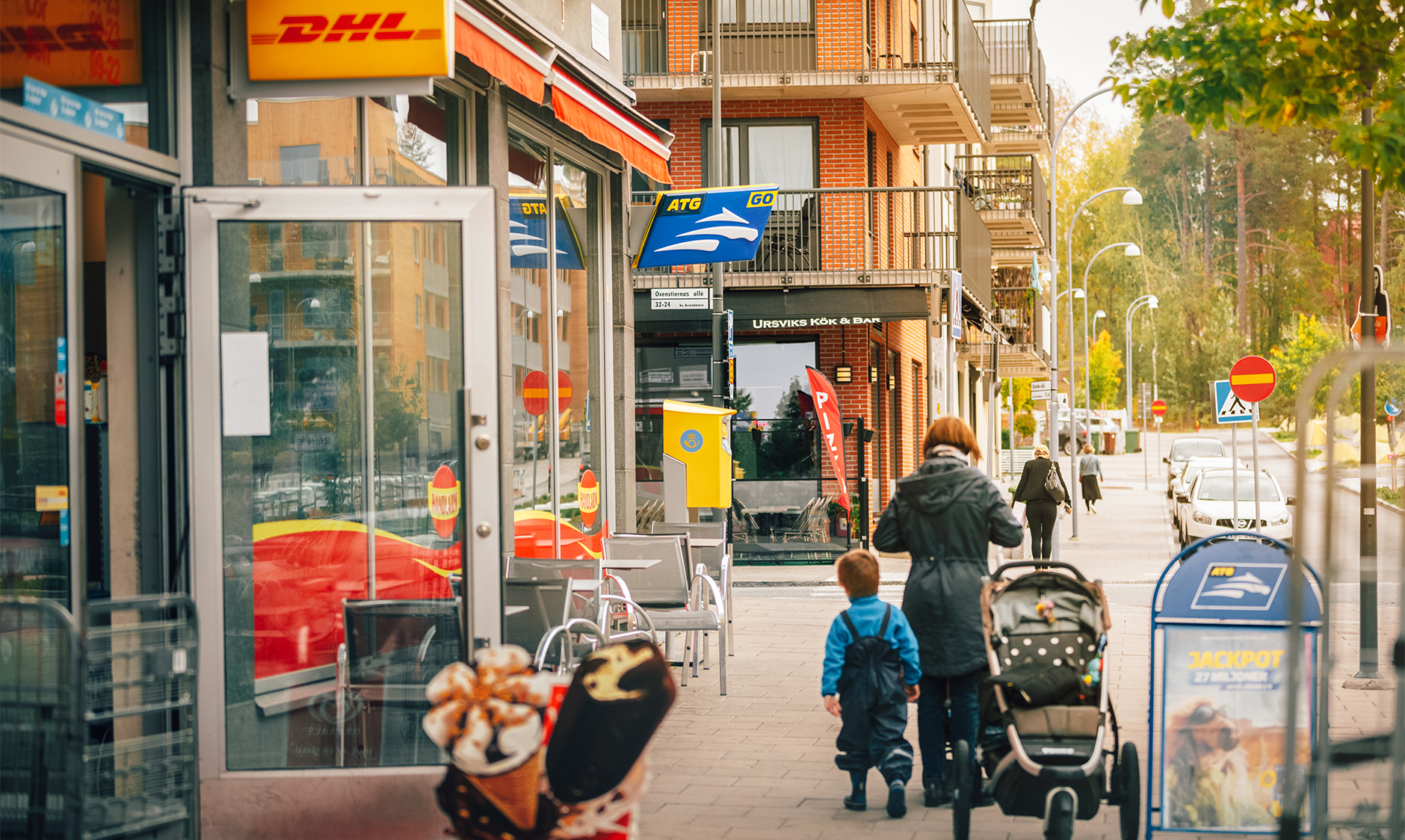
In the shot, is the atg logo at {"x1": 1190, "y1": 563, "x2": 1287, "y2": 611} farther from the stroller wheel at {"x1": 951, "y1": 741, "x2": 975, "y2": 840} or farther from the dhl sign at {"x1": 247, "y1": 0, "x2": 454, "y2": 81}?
the dhl sign at {"x1": 247, "y1": 0, "x2": 454, "y2": 81}

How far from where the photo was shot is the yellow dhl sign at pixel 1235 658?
552 centimetres

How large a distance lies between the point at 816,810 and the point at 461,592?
2.09 meters

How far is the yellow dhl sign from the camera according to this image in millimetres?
5516

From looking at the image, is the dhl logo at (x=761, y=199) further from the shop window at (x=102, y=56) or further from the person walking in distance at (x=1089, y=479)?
the person walking in distance at (x=1089, y=479)

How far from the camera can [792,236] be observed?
78.1ft

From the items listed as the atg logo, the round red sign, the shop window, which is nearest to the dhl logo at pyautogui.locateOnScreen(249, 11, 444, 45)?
the shop window

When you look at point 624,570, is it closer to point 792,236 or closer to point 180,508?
point 180,508

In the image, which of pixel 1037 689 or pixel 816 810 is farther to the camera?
pixel 816 810

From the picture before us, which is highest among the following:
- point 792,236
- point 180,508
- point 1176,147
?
point 1176,147

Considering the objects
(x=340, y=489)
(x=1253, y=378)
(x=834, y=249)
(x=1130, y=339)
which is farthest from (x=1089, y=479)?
(x=1130, y=339)

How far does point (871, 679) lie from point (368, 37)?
3.58 metres

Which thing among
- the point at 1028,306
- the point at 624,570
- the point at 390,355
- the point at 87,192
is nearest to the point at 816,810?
the point at 390,355

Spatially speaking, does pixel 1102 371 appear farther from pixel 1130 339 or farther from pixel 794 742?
pixel 794 742

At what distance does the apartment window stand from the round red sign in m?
9.47
